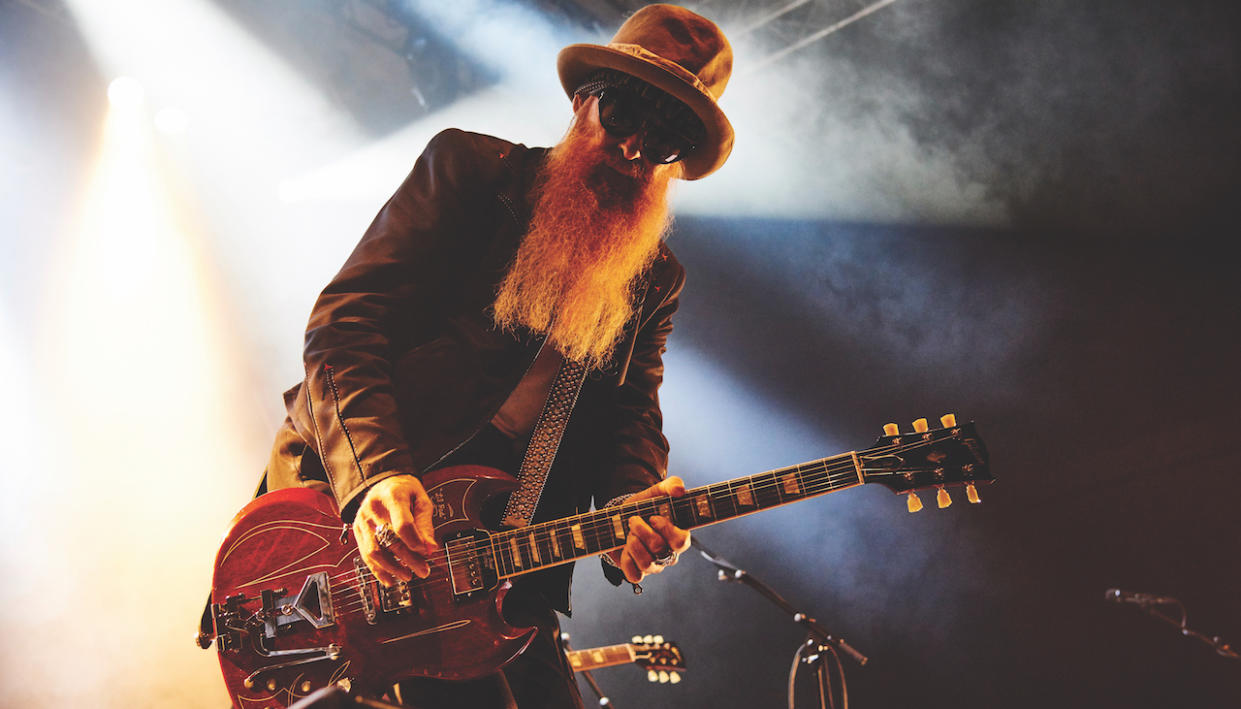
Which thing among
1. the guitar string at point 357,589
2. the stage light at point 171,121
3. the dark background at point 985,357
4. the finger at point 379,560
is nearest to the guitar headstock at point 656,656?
the dark background at point 985,357

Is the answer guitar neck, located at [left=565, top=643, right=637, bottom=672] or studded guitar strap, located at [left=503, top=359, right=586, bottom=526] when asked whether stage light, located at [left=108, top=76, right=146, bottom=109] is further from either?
guitar neck, located at [left=565, top=643, right=637, bottom=672]

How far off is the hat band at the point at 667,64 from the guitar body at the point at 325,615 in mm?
1447

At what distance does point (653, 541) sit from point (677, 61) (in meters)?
1.49

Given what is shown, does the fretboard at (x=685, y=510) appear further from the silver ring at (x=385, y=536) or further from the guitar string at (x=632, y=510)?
the silver ring at (x=385, y=536)

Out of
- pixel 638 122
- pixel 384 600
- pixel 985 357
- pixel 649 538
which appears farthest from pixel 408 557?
pixel 985 357

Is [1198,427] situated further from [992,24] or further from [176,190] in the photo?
[176,190]

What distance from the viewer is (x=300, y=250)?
5262 millimetres

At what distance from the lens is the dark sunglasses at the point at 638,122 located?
2262mm

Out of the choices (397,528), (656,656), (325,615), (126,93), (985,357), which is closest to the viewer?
(397,528)

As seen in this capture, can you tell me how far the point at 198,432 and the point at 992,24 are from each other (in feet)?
19.2

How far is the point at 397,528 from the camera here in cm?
151

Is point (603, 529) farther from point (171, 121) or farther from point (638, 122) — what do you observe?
point (171, 121)

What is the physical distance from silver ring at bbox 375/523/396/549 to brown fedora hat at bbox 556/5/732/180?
1.49 meters

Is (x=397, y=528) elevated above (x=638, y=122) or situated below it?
below
